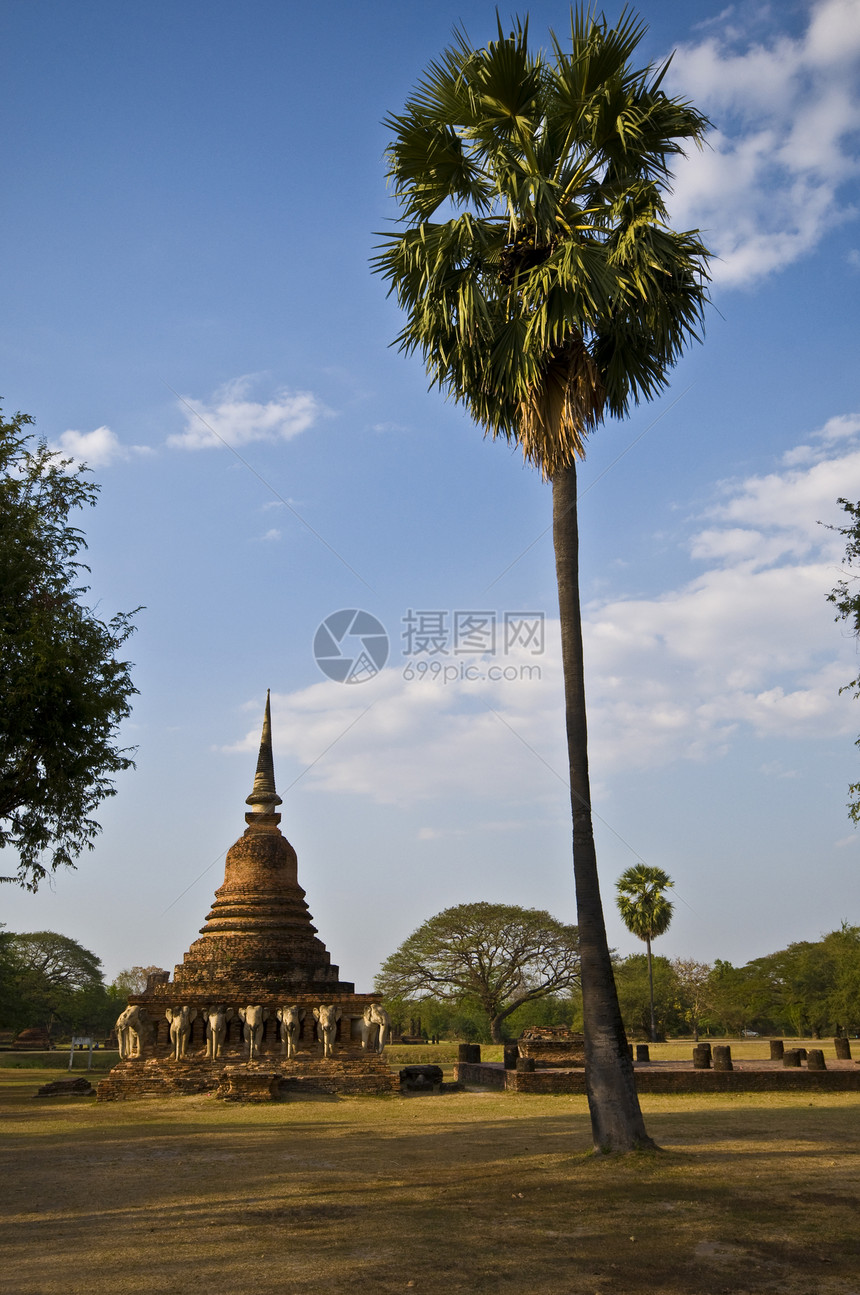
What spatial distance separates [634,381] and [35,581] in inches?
349

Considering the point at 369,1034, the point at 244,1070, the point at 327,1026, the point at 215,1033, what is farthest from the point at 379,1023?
the point at 215,1033

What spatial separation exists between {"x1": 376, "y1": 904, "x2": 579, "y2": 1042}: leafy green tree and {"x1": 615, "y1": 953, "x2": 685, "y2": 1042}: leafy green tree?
9.88 metres

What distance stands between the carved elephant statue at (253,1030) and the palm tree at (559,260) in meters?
13.1

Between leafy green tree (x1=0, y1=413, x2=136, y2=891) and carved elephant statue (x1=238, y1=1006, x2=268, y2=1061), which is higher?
leafy green tree (x1=0, y1=413, x2=136, y2=891)

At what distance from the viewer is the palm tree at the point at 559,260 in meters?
10.7

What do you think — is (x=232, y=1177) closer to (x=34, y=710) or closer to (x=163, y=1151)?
(x=163, y=1151)

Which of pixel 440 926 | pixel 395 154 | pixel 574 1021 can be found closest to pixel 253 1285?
pixel 395 154

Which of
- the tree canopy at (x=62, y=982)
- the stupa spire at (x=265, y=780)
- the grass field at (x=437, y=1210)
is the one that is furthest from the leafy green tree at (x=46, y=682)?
the tree canopy at (x=62, y=982)

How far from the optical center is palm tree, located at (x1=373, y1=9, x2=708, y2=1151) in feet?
35.1

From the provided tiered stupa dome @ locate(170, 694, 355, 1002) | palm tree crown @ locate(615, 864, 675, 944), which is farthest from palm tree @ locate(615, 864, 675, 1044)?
tiered stupa dome @ locate(170, 694, 355, 1002)

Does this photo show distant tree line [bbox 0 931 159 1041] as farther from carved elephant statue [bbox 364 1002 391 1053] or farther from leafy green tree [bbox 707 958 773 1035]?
carved elephant statue [bbox 364 1002 391 1053]

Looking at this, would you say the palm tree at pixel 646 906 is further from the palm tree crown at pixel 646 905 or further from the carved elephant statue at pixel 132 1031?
the carved elephant statue at pixel 132 1031

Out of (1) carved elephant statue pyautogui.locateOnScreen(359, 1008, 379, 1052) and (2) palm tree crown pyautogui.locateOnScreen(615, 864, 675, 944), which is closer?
(1) carved elephant statue pyautogui.locateOnScreen(359, 1008, 379, 1052)

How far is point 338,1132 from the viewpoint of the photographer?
13727mm
